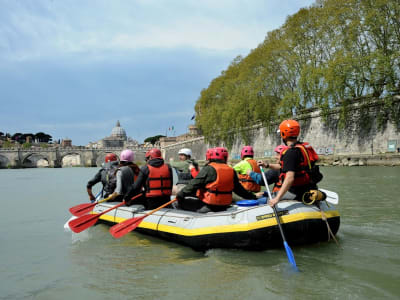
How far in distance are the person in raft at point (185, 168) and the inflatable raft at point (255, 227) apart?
2.46m

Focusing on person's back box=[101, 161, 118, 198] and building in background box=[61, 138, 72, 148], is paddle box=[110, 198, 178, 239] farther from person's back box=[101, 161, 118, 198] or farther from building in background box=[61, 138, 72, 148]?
building in background box=[61, 138, 72, 148]

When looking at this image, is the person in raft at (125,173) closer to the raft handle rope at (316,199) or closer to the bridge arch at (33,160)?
the raft handle rope at (316,199)

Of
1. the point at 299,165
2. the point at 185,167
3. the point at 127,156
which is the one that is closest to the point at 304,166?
the point at 299,165

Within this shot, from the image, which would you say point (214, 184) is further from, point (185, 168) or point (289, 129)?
point (185, 168)

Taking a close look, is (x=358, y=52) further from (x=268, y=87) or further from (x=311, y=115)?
(x=268, y=87)

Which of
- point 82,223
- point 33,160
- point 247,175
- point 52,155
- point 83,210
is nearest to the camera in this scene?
point 247,175

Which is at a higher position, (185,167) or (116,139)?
(116,139)

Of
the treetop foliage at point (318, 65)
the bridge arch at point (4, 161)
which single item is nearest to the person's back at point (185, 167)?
the treetop foliage at point (318, 65)

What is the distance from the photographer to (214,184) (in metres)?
5.70

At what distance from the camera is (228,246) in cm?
538

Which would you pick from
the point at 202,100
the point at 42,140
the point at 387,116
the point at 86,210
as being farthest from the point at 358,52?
the point at 42,140

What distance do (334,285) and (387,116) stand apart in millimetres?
22987

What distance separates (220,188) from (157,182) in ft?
4.87

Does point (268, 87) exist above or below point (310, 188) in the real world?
above
